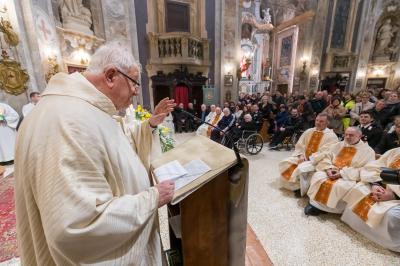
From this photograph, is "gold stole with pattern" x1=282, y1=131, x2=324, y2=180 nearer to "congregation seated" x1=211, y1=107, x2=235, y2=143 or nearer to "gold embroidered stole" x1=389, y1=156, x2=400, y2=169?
"gold embroidered stole" x1=389, y1=156, x2=400, y2=169

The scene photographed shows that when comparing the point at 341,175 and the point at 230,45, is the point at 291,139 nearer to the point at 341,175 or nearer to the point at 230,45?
the point at 341,175

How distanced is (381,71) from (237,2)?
11.6 m

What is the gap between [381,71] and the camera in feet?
42.1

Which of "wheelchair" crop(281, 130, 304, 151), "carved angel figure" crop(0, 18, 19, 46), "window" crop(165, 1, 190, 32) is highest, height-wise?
"window" crop(165, 1, 190, 32)

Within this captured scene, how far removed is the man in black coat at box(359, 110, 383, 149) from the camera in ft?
10.6

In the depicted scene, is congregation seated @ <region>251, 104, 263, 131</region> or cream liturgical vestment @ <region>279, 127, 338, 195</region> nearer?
cream liturgical vestment @ <region>279, 127, 338, 195</region>

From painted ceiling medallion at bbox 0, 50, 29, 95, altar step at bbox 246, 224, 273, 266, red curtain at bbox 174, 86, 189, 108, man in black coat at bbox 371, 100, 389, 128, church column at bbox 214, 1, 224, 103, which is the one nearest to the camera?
altar step at bbox 246, 224, 273, 266

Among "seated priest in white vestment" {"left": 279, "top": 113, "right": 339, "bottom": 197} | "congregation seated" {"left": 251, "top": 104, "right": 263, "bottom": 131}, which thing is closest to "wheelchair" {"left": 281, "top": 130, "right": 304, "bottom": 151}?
"congregation seated" {"left": 251, "top": 104, "right": 263, "bottom": 131}

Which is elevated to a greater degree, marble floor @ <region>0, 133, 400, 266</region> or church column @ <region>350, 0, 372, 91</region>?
church column @ <region>350, 0, 372, 91</region>

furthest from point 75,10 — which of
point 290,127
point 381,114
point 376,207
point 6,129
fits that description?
point 381,114

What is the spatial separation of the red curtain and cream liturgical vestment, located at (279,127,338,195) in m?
6.89

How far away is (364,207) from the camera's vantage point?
2039 millimetres

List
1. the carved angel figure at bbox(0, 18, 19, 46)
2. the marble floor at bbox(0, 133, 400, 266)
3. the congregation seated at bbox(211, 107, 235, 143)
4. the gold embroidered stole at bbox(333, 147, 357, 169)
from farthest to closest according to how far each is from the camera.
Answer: the congregation seated at bbox(211, 107, 235, 143) → the carved angel figure at bbox(0, 18, 19, 46) → the gold embroidered stole at bbox(333, 147, 357, 169) → the marble floor at bbox(0, 133, 400, 266)

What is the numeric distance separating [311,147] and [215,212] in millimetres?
2763
